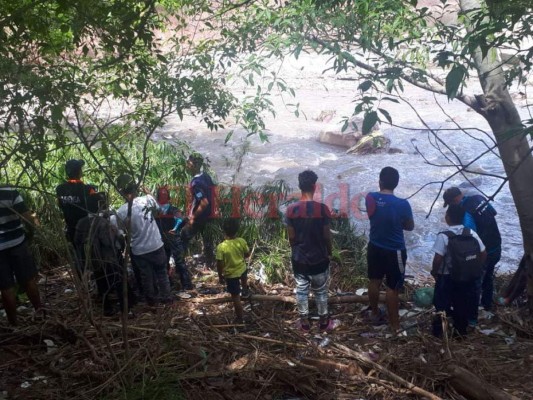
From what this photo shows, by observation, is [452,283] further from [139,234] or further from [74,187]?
[74,187]

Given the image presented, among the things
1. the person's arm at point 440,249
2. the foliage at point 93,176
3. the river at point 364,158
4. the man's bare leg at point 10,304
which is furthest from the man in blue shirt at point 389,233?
the man's bare leg at point 10,304

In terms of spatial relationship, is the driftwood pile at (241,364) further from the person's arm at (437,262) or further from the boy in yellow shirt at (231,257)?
the person's arm at (437,262)

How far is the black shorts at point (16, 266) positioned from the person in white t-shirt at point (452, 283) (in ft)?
10.2

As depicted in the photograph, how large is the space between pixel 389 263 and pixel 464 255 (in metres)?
0.60

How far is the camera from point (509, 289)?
17.6ft

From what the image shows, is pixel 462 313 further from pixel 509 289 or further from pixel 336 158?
pixel 336 158

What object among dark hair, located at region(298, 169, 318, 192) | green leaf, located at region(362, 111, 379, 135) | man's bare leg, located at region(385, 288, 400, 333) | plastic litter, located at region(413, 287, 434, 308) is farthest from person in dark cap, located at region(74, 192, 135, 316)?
plastic litter, located at region(413, 287, 434, 308)

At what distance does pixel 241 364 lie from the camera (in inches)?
148

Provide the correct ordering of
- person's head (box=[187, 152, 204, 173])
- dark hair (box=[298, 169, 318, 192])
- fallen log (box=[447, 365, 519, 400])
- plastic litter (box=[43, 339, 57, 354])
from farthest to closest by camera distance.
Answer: person's head (box=[187, 152, 204, 173])
dark hair (box=[298, 169, 318, 192])
plastic litter (box=[43, 339, 57, 354])
fallen log (box=[447, 365, 519, 400])

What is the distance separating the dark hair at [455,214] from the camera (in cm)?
436

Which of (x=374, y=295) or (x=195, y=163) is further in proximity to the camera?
(x=195, y=163)

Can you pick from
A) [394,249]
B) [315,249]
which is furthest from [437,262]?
[315,249]

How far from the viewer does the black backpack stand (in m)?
4.28

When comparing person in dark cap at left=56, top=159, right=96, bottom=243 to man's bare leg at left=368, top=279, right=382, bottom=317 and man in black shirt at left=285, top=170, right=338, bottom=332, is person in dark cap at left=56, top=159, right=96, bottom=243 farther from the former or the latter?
man's bare leg at left=368, top=279, right=382, bottom=317
